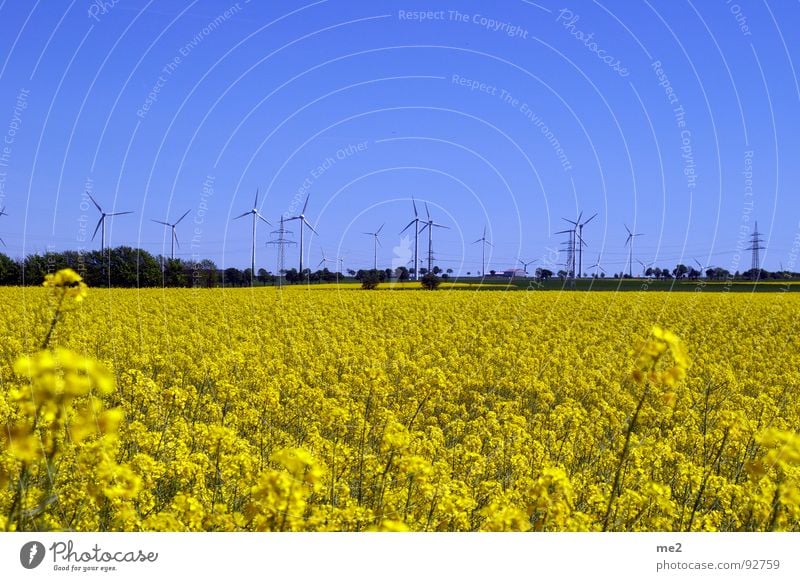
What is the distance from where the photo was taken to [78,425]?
2709mm

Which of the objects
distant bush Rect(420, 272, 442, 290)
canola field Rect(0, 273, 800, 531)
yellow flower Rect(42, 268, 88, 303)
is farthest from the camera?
distant bush Rect(420, 272, 442, 290)

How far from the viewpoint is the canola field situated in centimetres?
372

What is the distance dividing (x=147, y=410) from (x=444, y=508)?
5.86m

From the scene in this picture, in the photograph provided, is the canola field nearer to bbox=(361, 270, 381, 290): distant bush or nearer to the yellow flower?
the yellow flower

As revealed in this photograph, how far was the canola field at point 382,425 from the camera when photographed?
12.2 feet
